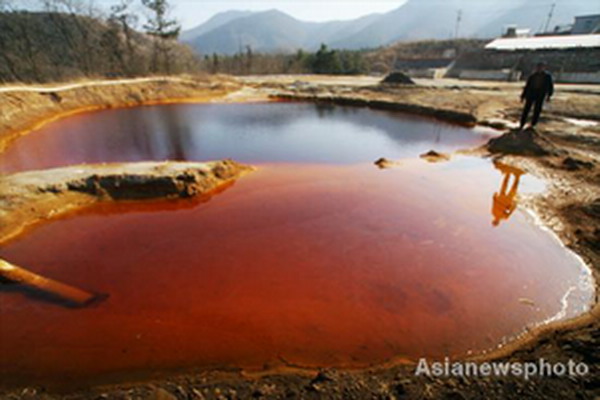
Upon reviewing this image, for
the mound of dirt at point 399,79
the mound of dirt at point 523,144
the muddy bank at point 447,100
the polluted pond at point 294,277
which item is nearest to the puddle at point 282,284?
the polluted pond at point 294,277

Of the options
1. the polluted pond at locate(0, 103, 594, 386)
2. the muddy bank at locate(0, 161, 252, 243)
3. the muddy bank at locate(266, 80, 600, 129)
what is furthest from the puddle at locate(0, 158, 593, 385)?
the muddy bank at locate(266, 80, 600, 129)

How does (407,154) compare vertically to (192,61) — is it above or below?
below

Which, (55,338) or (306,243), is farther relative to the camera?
(306,243)

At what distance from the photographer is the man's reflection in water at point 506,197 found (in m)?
5.81

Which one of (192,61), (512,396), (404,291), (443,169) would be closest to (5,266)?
(404,291)

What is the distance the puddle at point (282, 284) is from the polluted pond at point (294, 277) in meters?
0.02

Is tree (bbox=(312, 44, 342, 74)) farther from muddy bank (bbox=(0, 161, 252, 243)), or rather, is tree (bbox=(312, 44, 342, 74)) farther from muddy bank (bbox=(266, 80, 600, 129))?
muddy bank (bbox=(0, 161, 252, 243))

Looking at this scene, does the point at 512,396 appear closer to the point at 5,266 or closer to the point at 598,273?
the point at 598,273

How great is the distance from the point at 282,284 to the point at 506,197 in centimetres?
522

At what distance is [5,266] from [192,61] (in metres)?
38.5

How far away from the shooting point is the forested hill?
802 inches

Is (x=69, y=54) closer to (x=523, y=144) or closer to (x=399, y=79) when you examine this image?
(x=399, y=79)

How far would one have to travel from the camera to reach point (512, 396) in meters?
2.39

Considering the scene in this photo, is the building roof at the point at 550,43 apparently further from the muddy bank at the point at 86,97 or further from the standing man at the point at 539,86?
the muddy bank at the point at 86,97
